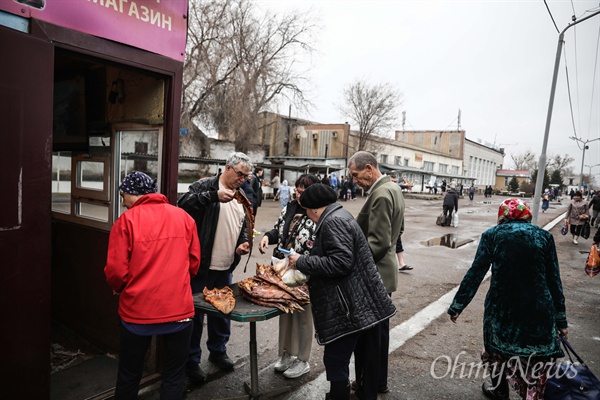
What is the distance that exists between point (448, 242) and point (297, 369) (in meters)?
9.63

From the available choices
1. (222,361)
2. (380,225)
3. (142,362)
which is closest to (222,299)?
(142,362)

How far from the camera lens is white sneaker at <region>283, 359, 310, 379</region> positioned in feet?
11.7

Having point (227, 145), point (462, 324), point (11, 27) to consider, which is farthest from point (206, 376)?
point (227, 145)

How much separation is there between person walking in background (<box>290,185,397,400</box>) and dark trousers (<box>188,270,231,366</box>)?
3.63 ft

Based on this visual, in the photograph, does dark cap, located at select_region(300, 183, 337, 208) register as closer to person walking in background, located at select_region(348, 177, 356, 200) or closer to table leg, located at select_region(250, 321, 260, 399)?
table leg, located at select_region(250, 321, 260, 399)

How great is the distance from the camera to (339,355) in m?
2.68

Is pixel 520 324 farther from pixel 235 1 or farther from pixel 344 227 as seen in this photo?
pixel 235 1

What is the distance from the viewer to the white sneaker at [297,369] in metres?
3.56

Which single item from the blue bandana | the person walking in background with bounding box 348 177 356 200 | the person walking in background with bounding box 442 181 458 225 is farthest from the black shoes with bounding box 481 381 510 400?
the person walking in background with bounding box 348 177 356 200

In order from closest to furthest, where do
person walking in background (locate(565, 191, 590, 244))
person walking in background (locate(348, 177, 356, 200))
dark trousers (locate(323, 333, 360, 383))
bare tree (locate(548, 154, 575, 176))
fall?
dark trousers (locate(323, 333, 360, 383)) → person walking in background (locate(565, 191, 590, 244)) → person walking in background (locate(348, 177, 356, 200)) → bare tree (locate(548, 154, 575, 176))

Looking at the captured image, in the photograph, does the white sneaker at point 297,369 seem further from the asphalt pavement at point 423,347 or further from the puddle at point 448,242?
the puddle at point 448,242

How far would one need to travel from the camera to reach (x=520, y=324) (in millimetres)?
2857

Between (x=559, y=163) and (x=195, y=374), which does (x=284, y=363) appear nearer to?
(x=195, y=374)

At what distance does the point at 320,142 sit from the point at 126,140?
122 feet
